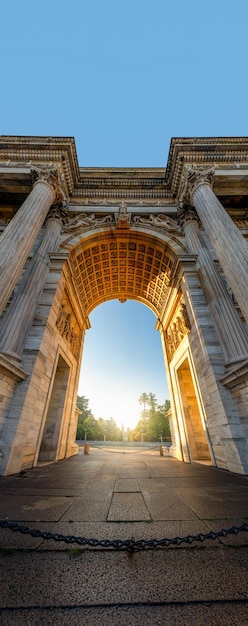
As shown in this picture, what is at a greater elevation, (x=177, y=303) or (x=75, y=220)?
(x=75, y=220)

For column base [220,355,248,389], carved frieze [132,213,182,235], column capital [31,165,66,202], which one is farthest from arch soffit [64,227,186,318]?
column base [220,355,248,389]

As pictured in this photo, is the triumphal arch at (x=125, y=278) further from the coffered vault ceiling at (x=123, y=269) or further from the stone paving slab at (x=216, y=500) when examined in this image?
the stone paving slab at (x=216, y=500)

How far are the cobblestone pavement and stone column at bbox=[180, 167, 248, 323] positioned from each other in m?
5.41

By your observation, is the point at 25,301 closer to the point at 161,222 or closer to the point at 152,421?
the point at 161,222

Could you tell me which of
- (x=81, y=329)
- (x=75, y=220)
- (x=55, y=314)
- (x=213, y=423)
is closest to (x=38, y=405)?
(x=55, y=314)

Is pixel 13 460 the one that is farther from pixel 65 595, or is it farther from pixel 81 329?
pixel 81 329

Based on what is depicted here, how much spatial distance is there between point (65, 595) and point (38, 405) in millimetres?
6430

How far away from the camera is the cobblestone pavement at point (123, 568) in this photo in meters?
1.49

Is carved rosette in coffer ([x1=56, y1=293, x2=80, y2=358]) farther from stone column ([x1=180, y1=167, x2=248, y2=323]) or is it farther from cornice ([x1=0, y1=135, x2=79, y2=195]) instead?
cornice ([x1=0, y1=135, x2=79, y2=195])

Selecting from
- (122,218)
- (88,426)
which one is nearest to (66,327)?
(122,218)

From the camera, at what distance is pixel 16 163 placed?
37.3ft

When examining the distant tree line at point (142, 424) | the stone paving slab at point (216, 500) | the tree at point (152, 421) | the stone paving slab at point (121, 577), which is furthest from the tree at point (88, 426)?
the stone paving slab at point (121, 577)

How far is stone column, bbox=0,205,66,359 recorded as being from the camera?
7.08 m

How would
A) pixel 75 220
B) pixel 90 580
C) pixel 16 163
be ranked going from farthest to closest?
pixel 75 220
pixel 16 163
pixel 90 580
